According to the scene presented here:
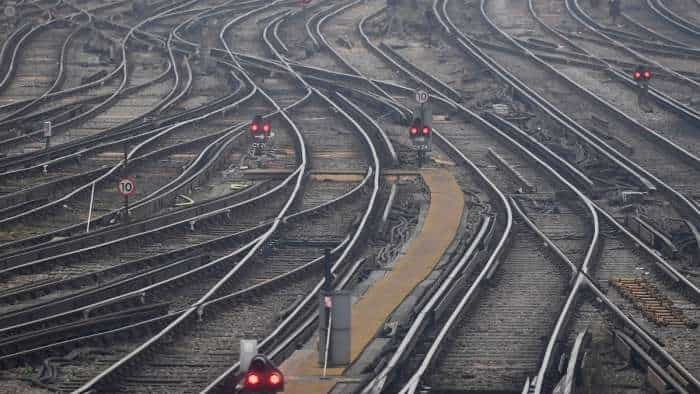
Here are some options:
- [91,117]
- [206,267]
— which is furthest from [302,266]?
[91,117]

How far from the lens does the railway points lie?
53.2 ft

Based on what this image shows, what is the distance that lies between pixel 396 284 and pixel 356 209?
546 centimetres

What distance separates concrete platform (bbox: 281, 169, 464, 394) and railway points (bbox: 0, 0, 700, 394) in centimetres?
5

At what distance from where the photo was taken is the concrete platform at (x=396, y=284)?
1523 cm

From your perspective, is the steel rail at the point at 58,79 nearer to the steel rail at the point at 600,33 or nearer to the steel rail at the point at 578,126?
the steel rail at the point at 578,126

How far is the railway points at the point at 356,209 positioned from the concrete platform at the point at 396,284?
53 millimetres

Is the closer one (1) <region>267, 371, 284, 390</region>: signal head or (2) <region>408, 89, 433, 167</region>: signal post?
(1) <region>267, 371, 284, 390</region>: signal head

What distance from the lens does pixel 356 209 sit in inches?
977

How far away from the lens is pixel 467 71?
41.2 meters

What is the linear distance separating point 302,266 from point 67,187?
7238 millimetres

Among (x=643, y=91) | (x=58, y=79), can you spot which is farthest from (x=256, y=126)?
(x=58, y=79)

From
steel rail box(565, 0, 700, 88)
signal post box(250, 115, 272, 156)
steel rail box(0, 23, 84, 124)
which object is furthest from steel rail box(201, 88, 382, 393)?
steel rail box(565, 0, 700, 88)

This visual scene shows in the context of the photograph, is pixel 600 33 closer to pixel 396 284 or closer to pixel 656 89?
pixel 656 89

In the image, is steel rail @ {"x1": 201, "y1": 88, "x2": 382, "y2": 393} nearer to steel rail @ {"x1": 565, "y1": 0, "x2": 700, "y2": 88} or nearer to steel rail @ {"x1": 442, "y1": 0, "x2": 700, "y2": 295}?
steel rail @ {"x1": 442, "y1": 0, "x2": 700, "y2": 295}
